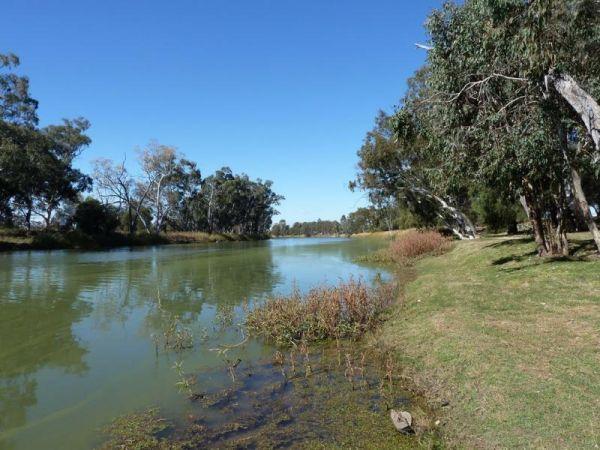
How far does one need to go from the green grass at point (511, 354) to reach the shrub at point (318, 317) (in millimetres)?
649

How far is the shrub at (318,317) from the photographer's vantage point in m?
9.60

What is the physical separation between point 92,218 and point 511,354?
186 feet

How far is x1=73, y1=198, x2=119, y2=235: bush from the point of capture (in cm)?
5481

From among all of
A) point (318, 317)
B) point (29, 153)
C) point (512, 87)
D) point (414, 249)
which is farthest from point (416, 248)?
point (29, 153)

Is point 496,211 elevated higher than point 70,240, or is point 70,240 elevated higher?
point 496,211

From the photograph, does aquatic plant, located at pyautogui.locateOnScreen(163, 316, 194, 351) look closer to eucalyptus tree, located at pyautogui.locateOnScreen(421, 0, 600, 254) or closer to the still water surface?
the still water surface

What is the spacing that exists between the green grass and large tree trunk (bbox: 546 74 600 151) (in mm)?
3514

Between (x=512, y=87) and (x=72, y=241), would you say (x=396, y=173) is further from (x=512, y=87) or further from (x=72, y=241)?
(x=72, y=241)

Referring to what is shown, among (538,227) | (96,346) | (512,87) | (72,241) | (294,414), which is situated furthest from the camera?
(72,241)

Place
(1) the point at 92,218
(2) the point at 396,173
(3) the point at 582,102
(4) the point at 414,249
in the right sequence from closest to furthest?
1. (3) the point at 582,102
2. (4) the point at 414,249
3. (2) the point at 396,173
4. (1) the point at 92,218

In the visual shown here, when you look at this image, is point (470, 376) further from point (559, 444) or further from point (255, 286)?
point (255, 286)

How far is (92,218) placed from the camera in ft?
181

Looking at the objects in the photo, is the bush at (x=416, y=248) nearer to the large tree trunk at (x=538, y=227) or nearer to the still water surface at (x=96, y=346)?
the still water surface at (x=96, y=346)

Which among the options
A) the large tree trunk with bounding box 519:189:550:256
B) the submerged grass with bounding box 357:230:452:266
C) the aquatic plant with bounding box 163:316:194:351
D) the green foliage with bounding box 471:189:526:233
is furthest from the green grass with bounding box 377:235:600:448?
the green foliage with bounding box 471:189:526:233
